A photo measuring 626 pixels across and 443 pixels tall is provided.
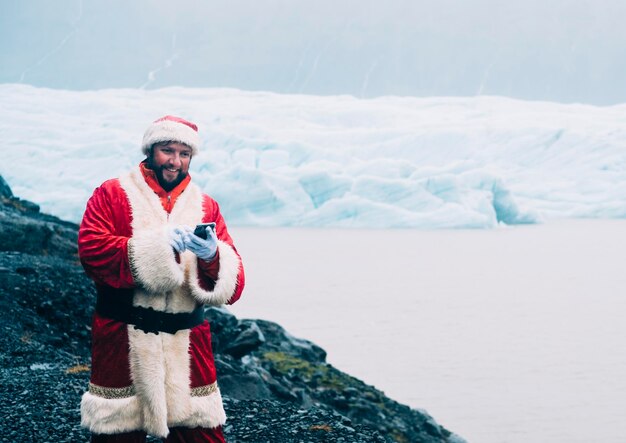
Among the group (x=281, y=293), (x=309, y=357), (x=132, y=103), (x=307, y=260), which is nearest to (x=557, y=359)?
(x=309, y=357)

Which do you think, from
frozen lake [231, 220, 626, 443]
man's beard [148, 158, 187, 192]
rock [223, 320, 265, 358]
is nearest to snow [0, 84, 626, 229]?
frozen lake [231, 220, 626, 443]

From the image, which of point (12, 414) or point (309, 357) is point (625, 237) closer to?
point (309, 357)

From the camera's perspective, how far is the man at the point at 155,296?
246 centimetres

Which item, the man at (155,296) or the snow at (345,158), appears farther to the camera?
the snow at (345,158)

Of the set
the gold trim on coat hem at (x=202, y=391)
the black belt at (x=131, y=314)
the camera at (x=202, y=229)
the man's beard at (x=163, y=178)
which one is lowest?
the gold trim on coat hem at (x=202, y=391)

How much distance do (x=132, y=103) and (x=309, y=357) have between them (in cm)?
4535

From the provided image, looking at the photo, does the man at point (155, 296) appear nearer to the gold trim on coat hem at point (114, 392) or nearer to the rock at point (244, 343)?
the gold trim on coat hem at point (114, 392)

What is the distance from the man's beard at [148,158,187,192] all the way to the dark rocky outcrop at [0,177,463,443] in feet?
6.76

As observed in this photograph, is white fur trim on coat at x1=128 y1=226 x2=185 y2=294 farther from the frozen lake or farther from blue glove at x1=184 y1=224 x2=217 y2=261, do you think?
the frozen lake

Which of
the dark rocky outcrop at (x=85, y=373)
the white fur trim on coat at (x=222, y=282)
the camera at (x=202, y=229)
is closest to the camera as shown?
the camera at (x=202, y=229)

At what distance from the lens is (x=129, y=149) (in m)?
36.8

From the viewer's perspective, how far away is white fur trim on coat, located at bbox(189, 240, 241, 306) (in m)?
2.54

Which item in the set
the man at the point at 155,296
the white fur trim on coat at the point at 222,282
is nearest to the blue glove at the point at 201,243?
the man at the point at 155,296

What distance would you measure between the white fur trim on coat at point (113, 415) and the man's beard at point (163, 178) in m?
0.70
